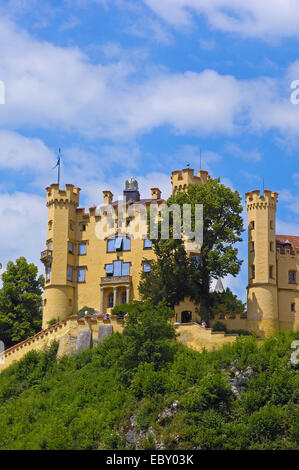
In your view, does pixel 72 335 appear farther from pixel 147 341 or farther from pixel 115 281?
pixel 115 281

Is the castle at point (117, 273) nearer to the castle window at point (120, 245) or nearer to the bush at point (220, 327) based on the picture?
the castle window at point (120, 245)

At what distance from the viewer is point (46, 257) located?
7769 centimetres

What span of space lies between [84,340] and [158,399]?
482 inches

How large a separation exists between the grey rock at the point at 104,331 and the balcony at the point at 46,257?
41.0 ft

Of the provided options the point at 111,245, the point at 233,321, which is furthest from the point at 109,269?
the point at 233,321

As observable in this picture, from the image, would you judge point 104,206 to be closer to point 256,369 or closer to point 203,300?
point 203,300

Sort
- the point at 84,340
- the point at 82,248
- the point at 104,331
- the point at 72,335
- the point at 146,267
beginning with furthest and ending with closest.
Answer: the point at 82,248 < the point at 146,267 < the point at 72,335 < the point at 104,331 < the point at 84,340

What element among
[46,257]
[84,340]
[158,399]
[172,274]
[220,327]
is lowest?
[158,399]

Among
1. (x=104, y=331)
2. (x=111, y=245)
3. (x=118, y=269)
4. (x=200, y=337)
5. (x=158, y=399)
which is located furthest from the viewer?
(x=111, y=245)
